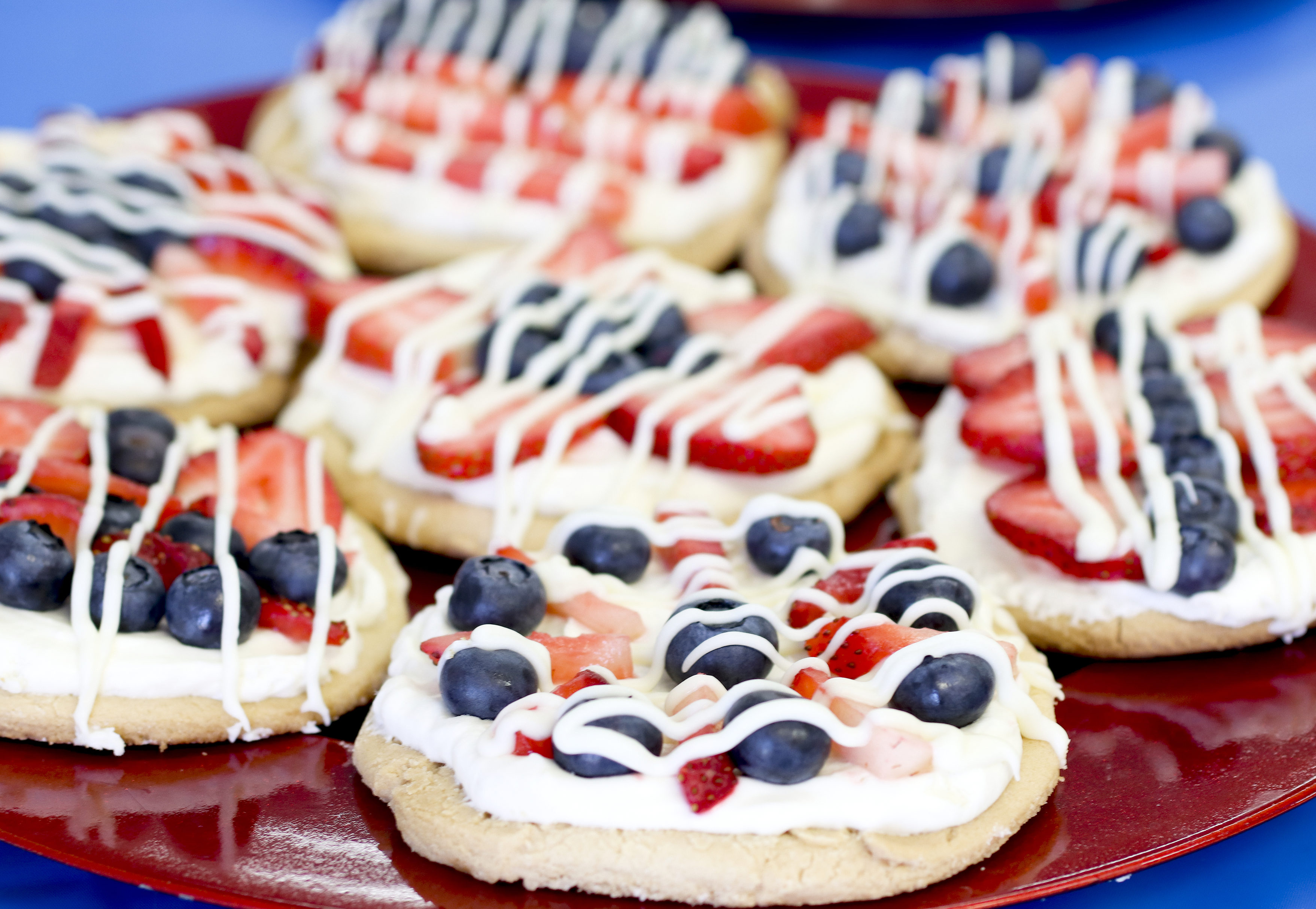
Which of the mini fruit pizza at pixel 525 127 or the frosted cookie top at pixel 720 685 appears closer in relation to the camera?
the frosted cookie top at pixel 720 685

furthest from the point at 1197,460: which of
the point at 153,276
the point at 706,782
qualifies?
the point at 153,276

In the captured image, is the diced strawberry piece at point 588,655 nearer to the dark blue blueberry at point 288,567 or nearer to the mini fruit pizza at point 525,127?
the dark blue blueberry at point 288,567

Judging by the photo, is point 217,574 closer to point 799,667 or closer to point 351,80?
point 799,667

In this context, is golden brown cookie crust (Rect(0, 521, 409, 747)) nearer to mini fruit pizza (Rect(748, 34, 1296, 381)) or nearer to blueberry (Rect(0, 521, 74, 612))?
blueberry (Rect(0, 521, 74, 612))

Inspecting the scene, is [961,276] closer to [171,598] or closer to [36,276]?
[171,598]

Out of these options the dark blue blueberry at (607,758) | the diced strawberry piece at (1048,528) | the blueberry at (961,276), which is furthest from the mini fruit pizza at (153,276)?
the diced strawberry piece at (1048,528)

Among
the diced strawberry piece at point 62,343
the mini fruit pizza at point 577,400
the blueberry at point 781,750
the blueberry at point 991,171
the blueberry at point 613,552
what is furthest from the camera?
the blueberry at point 991,171
